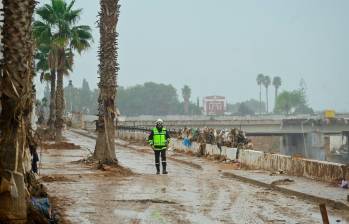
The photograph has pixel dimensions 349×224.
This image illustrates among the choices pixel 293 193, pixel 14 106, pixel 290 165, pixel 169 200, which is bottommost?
pixel 293 193

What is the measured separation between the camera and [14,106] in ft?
27.6

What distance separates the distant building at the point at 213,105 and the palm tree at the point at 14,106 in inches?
7287

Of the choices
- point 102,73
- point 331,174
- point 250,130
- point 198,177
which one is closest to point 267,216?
point 331,174

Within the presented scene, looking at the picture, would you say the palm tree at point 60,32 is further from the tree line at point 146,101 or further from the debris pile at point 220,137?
the tree line at point 146,101

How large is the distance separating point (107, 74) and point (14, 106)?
11.7 m

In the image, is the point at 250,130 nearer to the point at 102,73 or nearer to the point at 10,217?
the point at 102,73

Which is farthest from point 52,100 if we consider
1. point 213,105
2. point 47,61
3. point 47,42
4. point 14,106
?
point 213,105

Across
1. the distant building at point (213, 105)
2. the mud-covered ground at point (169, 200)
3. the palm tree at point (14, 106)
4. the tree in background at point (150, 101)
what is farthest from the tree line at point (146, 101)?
the palm tree at point (14, 106)

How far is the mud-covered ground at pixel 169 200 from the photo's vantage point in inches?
408

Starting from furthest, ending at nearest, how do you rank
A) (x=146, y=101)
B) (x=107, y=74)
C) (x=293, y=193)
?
(x=146, y=101), (x=107, y=74), (x=293, y=193)

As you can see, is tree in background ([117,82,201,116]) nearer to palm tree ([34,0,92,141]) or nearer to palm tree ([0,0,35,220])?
palm tree ([34,0,92,141])

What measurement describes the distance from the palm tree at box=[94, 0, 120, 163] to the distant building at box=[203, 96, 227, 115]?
173m

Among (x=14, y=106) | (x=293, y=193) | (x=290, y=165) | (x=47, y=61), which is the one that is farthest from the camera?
(x=47, y=61)

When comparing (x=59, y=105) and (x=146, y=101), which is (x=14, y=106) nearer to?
(x=59, y=105)
